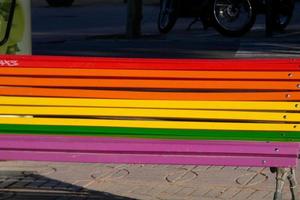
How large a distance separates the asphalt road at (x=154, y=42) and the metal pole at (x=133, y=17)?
0.21 metres

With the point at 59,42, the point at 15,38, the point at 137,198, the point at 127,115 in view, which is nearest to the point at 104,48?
the point at 59,42

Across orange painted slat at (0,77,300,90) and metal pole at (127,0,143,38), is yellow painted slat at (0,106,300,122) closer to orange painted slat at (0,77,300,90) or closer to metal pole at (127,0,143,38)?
orange painted slat at (0,77,300,90)

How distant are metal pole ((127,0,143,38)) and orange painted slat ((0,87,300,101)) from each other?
453 inches

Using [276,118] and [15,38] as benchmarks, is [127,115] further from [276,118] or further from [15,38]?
[15,38]

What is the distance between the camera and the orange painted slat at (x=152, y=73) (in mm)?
4688

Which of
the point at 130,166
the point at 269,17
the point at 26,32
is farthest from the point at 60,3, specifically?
the point at 130,166

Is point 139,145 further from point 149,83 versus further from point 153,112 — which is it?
point 149,83

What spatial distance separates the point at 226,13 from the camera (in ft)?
51.5

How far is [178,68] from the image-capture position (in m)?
→ 4.74

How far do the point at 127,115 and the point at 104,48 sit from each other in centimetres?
994

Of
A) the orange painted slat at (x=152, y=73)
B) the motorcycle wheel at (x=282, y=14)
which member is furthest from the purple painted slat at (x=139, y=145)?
the motorcycle wheel at (x=282, y=14)

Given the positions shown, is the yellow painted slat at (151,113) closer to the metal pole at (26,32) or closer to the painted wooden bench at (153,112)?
the painted wooden bench at (153,112)

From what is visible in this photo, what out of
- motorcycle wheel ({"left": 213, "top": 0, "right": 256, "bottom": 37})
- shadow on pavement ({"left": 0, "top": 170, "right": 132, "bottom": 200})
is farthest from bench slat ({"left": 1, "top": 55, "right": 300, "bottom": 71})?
motorcycle wheel ({"left": 213, "top": 0, "right": 256, "bottom": 37})

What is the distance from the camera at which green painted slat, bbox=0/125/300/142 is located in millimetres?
4680
